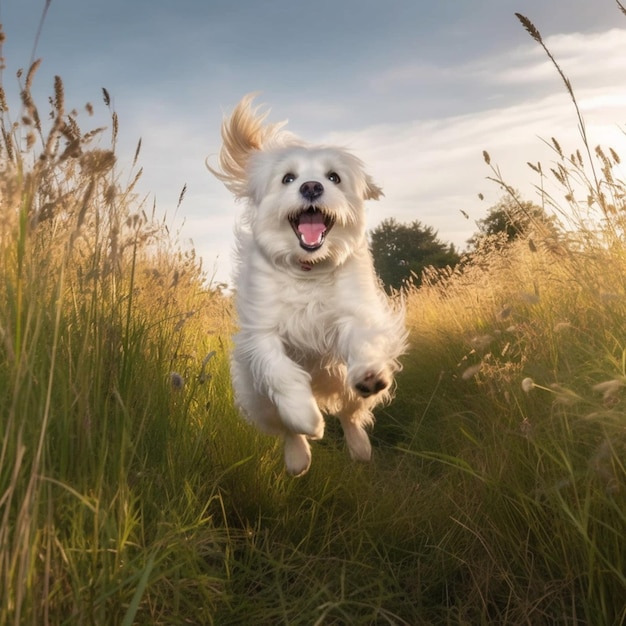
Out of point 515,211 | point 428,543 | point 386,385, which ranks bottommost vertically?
point 428,543

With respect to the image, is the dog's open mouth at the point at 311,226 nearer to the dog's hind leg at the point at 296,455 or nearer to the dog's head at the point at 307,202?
the dog's head at the point at 307,202

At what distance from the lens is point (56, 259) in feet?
10.1

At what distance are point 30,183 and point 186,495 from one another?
128 centimetres

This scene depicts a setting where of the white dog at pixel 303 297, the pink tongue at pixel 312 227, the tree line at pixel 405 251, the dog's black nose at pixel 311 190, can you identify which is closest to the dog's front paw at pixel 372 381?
the white dog at pixel 303 297

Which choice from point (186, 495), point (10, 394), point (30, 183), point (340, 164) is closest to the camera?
point (30, 183)

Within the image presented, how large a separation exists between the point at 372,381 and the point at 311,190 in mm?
1035

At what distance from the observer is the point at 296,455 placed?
146 inches

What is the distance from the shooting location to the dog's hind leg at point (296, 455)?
3650 mm

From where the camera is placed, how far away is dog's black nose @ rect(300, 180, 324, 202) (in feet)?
11.8

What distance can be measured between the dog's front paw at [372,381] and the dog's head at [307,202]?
2.42 ft

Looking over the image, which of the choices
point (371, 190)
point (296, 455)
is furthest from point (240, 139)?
point (296, 455)

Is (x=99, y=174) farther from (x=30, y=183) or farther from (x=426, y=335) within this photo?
(x=426, y=335)

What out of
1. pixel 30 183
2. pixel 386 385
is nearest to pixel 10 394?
pixel 30 183

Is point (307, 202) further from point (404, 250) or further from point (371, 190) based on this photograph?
point (404, 250)
